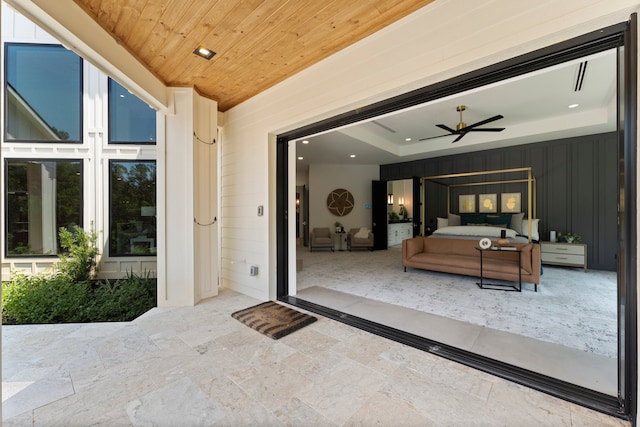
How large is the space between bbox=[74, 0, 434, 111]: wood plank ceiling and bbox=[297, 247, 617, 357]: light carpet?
10.0 feet

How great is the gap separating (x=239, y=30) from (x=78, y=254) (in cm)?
473

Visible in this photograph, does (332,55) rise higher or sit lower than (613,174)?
higher

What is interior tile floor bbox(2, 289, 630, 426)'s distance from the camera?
166cm

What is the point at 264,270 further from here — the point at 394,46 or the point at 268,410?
the point at 394,46

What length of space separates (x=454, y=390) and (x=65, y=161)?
6.76 metres

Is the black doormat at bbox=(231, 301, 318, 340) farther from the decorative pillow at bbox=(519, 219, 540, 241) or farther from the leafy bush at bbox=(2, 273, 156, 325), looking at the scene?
the decorative pillow at bbox=(519, 219, 540, 241)

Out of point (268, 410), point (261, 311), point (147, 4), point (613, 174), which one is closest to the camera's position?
point (268, 410)

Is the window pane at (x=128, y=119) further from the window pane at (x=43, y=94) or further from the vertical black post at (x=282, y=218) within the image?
the vertical black post at (x=282, y=218)

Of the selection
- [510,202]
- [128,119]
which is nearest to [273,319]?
[128,119]

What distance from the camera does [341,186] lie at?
903cm

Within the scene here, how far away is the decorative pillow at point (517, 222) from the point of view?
6064 millimetres

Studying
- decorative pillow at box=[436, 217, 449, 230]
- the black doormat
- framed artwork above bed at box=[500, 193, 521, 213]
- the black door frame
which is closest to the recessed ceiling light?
the black door frame

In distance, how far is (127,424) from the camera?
5.29 ft

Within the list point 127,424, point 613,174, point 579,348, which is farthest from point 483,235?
point 127,424
